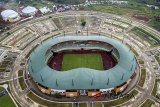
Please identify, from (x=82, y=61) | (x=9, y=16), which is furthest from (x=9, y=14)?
(x=82, y=61)

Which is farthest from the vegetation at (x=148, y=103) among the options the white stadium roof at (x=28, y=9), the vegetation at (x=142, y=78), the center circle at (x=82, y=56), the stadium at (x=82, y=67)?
the white stadium roof at (x=28, y=9)

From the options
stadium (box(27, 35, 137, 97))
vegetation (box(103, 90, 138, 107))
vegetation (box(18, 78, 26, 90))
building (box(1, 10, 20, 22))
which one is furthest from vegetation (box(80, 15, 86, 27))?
vegetation (box(103, 90, 138, 107))


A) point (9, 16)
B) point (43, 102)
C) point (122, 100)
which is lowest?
point (122, 100)

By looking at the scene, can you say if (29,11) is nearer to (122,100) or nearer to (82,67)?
(82,67)

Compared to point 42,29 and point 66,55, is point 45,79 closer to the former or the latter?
point 66,55

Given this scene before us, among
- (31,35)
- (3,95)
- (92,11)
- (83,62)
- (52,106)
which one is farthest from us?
(92,11)

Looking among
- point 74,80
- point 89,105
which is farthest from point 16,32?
point 89,105

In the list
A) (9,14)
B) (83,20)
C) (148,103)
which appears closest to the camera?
(148,103)
